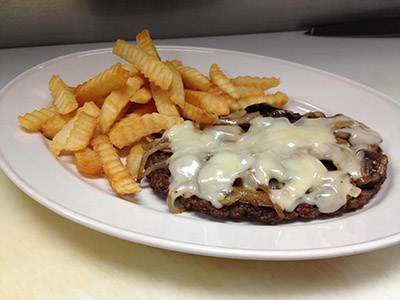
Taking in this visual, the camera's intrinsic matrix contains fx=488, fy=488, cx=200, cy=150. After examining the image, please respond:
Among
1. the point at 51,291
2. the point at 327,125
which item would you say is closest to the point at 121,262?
the point at 51,291

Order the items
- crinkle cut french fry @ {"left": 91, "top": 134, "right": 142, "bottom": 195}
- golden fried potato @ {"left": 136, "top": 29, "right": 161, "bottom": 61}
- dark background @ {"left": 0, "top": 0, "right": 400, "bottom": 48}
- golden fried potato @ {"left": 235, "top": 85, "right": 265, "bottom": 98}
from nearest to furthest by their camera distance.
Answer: crinkle cut french fry @ {"left": 91, "top": 134, "right": 142, "bottom": 195}, golden fried potato @ {"left": 136, "top": 29, "right": 161, "bottom": 61}, golden fried potato @ {"left": 235, "top": 85, "right": 265, "bottom": 98}, dark background @ {"left": 0, "top": 0, "right": 400, "bottom": 48}

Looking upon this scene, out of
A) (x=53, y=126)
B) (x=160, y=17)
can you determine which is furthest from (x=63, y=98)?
(x=160, y=17)

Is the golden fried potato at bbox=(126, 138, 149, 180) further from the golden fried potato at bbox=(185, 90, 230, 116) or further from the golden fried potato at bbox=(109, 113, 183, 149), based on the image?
the golden fried potato at bbox=(185, 90, 230, 116)

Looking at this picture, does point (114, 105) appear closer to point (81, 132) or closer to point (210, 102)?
point (81, 132)

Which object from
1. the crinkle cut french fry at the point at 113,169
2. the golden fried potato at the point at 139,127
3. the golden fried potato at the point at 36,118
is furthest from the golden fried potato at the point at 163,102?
the golden fried potato at the point at 36,118

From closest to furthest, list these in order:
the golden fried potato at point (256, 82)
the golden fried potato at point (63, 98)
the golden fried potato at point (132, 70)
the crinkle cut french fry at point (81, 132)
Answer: the crinkle cut french fry at point (81, 132)
the golden fried potato at point (63, 98)
the golden fried potato at point (132, 70)
the golden fried potato at point (256, 82)

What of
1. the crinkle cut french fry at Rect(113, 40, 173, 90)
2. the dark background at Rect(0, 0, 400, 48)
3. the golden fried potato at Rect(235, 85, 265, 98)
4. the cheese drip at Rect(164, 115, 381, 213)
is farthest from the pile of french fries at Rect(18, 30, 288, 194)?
the dark background at Rect(0, 0, 400, 48)

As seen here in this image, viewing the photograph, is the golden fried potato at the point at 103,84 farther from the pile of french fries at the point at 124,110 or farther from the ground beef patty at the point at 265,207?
the ground beef patty at the point at 265,207
